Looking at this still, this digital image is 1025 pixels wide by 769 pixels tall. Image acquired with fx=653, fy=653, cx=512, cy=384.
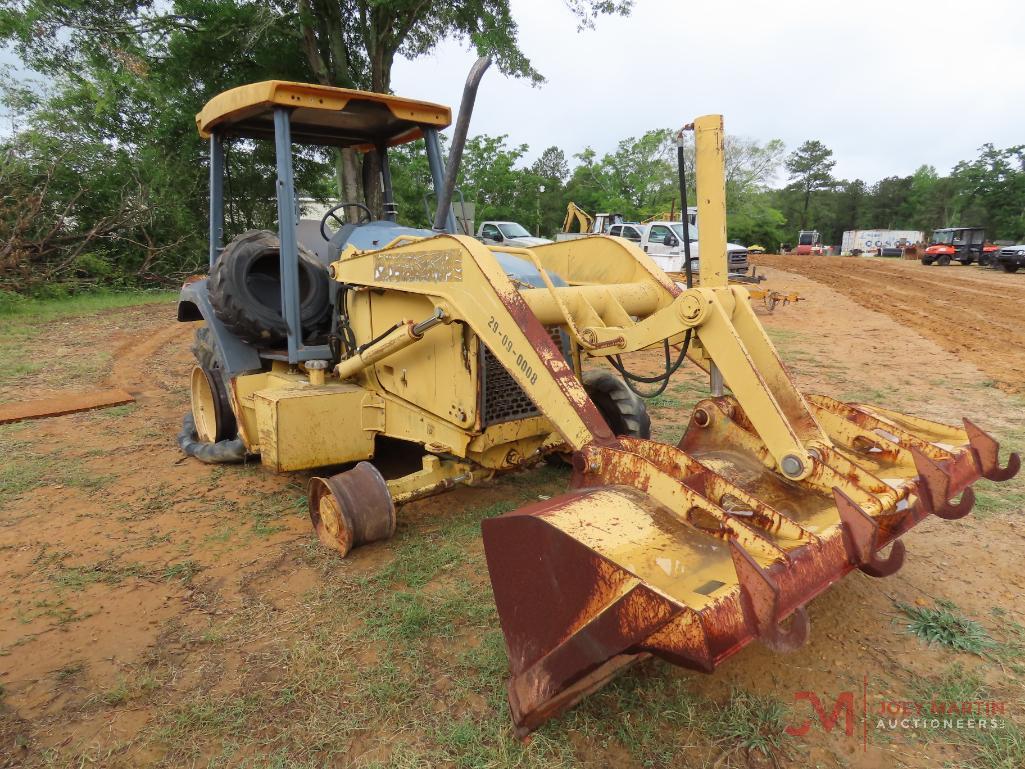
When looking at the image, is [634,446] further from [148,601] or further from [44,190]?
[44,190]

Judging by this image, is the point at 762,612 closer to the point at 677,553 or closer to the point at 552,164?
the point at 677,553

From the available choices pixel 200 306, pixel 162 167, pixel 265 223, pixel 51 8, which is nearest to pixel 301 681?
pixel 200 306

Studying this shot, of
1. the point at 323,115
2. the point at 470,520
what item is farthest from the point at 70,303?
the point at 470,520

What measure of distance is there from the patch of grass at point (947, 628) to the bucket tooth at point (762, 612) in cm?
145

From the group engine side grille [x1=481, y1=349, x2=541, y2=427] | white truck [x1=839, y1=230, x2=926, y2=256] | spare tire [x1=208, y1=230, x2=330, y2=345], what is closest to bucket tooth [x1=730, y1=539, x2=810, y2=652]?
engine side grille [x1=481, y1=349, x2=541, y2=427]

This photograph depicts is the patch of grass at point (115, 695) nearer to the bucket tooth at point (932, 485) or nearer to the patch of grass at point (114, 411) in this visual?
the bucket tooth at point (932, 485)

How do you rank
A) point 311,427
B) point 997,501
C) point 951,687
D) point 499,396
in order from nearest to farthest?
point 951,687 < point 499,396 < point 311,427 < point 997,501

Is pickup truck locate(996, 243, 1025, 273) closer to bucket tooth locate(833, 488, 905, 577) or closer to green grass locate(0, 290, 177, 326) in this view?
green grass locate(0, 290, 177, 326)

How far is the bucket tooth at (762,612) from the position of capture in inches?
70.8

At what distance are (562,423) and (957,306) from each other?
1609cm

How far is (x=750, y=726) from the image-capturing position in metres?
2.31

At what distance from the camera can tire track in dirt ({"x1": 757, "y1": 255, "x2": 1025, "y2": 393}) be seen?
9.34 m

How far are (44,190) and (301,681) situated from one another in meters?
16.0

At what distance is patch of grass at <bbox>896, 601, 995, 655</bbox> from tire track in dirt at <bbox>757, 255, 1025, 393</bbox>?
560cm
